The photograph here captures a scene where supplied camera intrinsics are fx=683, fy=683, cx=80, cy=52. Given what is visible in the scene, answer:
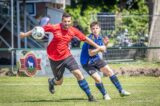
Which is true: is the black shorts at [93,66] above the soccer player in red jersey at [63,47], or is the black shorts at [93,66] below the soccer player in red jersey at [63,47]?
below

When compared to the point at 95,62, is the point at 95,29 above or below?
above

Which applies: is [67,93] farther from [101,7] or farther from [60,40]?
[101,7]

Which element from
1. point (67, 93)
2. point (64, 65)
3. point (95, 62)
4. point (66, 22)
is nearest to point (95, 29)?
point (95, 62)

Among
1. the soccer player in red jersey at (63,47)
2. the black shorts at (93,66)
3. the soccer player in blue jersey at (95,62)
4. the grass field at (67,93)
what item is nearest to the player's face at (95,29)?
the soccer player in blue jersey at (95,62)

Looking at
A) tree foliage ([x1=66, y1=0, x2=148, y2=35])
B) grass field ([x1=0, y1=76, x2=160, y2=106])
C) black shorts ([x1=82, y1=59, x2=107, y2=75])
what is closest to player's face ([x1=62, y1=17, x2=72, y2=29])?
black shorts ([x1=82, y1=59, x2=107, y2=75])

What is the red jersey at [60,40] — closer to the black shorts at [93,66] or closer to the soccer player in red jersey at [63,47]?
the soccer player in red jersey at [63,47]

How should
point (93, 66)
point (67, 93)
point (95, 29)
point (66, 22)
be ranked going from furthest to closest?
1. point (67, 93)
2. point (93, 66)
3. point (95, 29)
4. point (66, 22)

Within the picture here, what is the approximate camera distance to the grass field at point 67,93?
47.4ft

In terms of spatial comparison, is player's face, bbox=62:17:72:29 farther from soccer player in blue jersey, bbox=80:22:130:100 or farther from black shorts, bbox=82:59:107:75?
black shorts, bbox=82:59:107:75

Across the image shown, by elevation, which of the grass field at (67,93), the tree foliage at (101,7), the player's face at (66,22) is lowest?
the tree foliage at (101,7)

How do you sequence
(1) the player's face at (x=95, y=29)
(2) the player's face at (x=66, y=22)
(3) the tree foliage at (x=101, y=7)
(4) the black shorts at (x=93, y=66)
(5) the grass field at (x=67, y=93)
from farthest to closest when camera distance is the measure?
1. (3) the tree foliage at (x=101, y=7)
2. (4) the black shorts at (x=93, y=66)
3. (1) the player's face at (x=95, y=29)
4. (2) the player's face at (x=66, y=22)
5. (5) the grass field at (x=67, y=93)

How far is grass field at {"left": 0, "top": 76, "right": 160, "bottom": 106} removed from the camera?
1445 centimetres

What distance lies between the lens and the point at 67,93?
17.1 m

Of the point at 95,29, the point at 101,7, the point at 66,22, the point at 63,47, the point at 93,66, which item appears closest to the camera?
the point at 66,22
